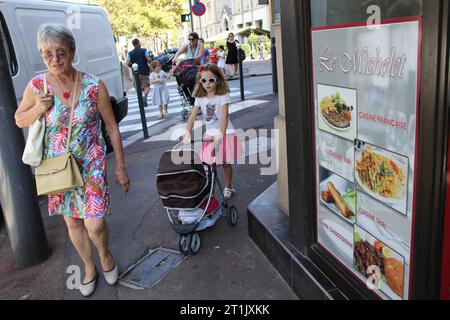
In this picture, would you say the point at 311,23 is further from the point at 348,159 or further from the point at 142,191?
the point at 142,191

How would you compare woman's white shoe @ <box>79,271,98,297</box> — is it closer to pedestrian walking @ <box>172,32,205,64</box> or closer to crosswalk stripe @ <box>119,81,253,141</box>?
crosswalk stripe @ <box>119,81,253,141</box>

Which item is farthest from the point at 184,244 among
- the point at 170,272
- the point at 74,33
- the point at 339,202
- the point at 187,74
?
the point at 187,74

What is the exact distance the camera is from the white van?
546 cm

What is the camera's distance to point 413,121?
1867 millimetres

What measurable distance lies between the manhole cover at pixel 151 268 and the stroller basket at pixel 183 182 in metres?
0.42

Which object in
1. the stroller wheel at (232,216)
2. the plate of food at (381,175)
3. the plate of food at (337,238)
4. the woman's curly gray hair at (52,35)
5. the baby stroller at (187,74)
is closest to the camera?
the plate of food at (381,175)

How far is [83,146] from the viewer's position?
2.99m

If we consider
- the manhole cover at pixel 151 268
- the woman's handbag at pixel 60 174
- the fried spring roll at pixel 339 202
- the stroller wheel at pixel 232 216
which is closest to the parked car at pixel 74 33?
the woman's handbag at pixel 60 174

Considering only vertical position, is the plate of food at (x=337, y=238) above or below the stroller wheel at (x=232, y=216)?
above

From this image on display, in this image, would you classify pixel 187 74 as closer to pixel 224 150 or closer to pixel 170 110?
pixel 170 110

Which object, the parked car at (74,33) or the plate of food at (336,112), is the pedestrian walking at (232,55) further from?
the plate of food at (336,112)

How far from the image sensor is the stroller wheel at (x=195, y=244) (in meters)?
3.72
